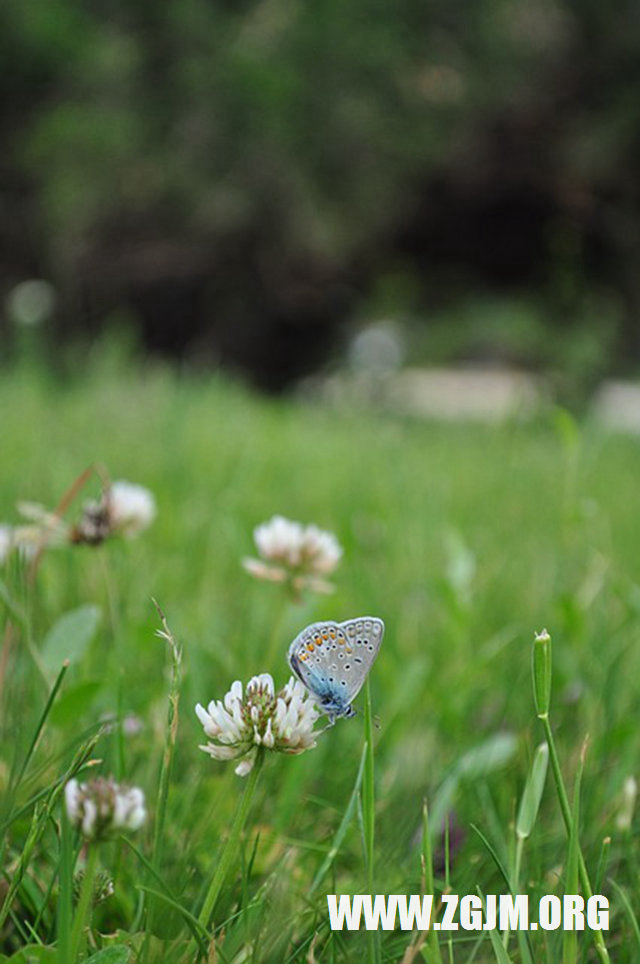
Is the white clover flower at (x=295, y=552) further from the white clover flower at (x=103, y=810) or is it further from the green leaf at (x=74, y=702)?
the white clover flower at (x=103, y=810)

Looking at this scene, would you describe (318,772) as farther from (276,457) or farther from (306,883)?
(276,457)

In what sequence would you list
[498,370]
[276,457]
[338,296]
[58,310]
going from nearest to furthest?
[276,457]
[58,310]
[338,296]
[498,370]

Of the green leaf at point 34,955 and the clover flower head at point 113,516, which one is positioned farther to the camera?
the clover flower head at point 113,516

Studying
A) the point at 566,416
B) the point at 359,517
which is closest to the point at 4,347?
the point at 359,517

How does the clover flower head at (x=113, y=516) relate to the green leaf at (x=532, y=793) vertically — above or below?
above

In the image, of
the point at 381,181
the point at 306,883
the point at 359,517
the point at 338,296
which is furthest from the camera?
the point at 338,296

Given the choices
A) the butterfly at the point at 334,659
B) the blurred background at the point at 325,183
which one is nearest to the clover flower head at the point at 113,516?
the butterfly at the point at 334,659

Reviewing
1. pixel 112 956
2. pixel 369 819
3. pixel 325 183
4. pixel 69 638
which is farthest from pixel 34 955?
pixel 325 183
